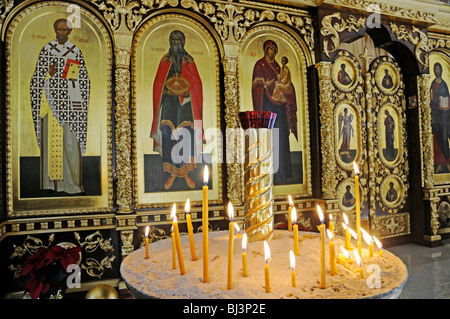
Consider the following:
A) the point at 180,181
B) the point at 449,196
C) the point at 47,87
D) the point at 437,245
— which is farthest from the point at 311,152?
the point at 47,87

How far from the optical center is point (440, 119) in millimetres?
6391

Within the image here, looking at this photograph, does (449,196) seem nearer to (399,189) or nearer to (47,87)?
(399,189)

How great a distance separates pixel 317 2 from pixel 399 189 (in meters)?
3.84

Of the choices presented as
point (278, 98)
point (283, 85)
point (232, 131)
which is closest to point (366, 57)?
point (283, 85)

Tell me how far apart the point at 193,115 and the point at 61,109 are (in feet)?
5.62

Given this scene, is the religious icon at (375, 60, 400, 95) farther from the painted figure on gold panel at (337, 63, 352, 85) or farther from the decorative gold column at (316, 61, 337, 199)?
the decorative gold column at (316, 61, 337, 199)

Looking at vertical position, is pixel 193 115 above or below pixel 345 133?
above

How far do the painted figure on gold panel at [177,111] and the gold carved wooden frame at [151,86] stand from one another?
0.08 metres

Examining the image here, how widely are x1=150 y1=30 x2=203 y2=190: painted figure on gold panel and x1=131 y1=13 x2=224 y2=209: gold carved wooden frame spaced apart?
0.08 meters

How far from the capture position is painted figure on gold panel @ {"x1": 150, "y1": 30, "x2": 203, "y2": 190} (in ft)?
→ 13.8

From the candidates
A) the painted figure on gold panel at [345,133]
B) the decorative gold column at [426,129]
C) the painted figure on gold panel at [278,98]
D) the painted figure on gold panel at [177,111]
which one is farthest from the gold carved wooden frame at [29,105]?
the decorative gold column at [426,129]

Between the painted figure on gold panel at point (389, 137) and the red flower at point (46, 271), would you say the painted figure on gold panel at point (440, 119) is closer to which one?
the painted figure on gold panel at point (389, 137)

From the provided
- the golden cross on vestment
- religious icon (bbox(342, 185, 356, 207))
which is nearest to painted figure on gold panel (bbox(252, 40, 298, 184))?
religious icon (bbox(342, 185, 356, 207))

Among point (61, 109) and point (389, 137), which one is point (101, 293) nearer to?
point (61, 109)
